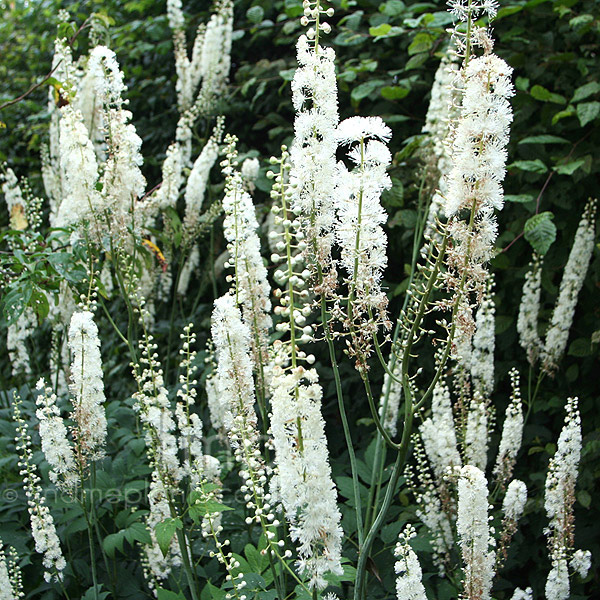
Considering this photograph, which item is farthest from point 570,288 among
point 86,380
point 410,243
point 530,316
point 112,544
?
point 112,544

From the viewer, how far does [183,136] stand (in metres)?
4.45

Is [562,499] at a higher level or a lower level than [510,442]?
lower

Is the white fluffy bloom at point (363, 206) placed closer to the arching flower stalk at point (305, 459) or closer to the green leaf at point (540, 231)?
the arching flower stalk at point (305, 459)

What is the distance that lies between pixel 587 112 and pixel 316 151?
2.08 meters

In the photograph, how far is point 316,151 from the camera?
73.6 inches

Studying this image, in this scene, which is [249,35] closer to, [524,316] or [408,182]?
[408,182]

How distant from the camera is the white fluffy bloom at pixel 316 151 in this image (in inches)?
73.3

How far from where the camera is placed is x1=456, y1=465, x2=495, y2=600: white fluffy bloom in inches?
85.2

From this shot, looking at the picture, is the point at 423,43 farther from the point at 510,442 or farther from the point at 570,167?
the point at 510,442

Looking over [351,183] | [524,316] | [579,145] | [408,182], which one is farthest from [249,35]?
[351,183]

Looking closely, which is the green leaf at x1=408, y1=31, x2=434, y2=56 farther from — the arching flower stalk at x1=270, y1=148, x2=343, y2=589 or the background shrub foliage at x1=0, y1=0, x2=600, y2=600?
the arching flower stalk at x1=270, y1=148, x2=343, y2=589

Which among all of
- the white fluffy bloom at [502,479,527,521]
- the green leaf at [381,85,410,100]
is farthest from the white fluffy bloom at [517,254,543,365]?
the green leaf at [381,85,410,100]

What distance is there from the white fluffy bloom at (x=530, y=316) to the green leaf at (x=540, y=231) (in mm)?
274

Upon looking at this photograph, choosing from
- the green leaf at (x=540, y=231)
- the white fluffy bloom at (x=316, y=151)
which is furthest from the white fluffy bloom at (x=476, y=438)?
the white fluffy bloom at (x=316, y=151)
